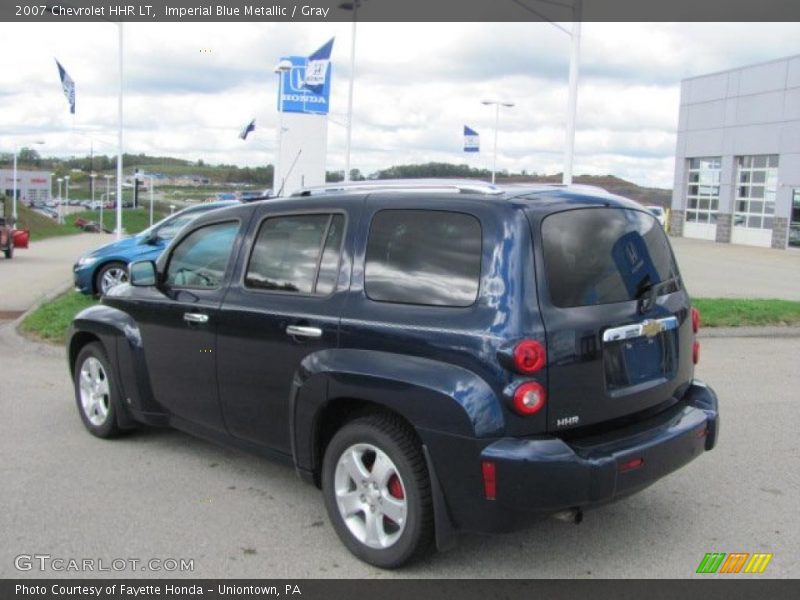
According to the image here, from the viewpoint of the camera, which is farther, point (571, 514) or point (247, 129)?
point (247, 129)

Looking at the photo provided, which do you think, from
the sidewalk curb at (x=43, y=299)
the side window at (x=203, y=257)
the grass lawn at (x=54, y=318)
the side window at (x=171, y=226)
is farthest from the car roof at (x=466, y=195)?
the side window at (x=171, y=226)

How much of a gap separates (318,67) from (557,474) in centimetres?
2622

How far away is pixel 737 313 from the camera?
36.7 ft

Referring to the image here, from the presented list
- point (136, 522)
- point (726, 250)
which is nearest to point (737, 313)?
point (136, 522)

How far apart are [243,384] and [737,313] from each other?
8695 mm

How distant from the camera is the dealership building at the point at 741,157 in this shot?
113 feet

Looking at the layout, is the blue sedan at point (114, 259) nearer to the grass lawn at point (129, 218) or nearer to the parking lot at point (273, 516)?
the parking lot at point (273, 516)

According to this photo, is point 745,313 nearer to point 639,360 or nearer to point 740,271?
point 639,360

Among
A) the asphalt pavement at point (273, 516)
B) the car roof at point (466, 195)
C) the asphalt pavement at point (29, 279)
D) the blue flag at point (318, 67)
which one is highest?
the blue flag at point (318, 67)

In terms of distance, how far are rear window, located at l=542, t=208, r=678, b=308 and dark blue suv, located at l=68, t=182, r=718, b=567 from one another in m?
0.01

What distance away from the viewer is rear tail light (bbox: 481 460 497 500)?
11.1 ft

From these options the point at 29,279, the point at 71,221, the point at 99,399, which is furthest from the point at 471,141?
the point at 71,221

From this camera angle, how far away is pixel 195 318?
15.9 feet

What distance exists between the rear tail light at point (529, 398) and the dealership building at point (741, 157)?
34.4m
